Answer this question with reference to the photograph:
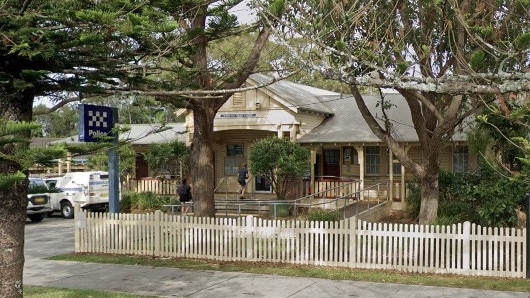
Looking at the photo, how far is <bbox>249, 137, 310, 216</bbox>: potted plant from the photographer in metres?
20.0

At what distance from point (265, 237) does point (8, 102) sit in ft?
24.2

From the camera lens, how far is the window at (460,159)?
2305cm

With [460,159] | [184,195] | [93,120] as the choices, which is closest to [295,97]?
[184,195]

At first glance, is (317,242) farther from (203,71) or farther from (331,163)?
(331,163)

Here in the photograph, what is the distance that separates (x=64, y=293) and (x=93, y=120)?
501 centimetres

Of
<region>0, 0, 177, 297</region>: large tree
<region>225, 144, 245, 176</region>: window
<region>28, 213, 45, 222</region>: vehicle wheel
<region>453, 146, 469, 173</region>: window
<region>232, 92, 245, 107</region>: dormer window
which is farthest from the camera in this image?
<region>225, 144, 245, 176</region>: window

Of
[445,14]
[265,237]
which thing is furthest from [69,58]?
[445,14]

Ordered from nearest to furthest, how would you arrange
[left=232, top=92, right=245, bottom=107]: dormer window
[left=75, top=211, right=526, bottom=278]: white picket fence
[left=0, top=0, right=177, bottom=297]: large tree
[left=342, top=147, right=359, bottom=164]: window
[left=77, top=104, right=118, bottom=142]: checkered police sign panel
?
[left=0, top=0, right=177, bottom=297]: large tree, [left=75, top=211, right=526, bottom=278]: white picket fence, [left=77, top=104, right=118, bottom=142]: checkered police sign panel, [left=232, top=92, right=245, bottom=107]: dormer window, [left=342, top=147, right=359, bottom=164]: window

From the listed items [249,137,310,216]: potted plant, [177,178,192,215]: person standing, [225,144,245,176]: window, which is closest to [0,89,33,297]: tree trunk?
[249,137,310,216]: potted plant

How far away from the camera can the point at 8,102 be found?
655 cm

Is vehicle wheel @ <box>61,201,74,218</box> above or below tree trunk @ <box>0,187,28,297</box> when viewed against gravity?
below

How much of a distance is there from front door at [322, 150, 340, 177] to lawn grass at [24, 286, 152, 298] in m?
16.5

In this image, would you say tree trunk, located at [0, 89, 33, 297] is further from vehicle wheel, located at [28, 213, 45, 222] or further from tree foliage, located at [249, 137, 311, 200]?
vehicle wheel, located at [28, 213, 45, 222]

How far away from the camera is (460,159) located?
23.2 m
